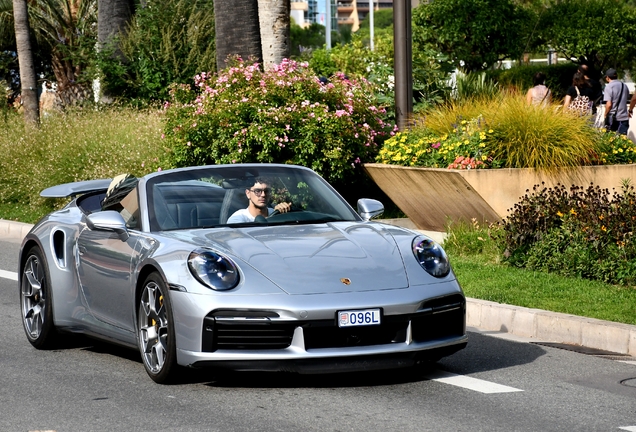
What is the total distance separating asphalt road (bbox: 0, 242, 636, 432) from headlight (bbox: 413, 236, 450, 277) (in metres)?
0.65

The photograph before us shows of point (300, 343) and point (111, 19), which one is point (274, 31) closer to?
point (111, 19)

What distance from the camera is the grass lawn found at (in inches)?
363

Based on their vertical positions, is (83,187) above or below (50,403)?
above

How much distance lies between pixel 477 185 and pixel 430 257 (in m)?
6.04

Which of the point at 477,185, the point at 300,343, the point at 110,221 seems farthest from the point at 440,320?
the point at 477,185

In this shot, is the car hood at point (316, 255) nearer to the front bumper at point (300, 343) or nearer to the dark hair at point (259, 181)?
the front bumper at point (300, 343)

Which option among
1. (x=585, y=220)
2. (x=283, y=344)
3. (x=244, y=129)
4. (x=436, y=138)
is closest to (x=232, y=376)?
(x=283, y=344)

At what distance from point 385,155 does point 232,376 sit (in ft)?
25.5

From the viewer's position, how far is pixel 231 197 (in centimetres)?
801

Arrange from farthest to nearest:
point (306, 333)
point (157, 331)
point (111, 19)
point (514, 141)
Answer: point (111, 19)
point (514, 141)
point (157, 331)
point (306, 333)

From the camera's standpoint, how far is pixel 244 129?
1566 centimetres

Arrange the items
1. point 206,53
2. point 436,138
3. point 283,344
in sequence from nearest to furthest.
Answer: point 283,344 < point 436,138 < point 206,53

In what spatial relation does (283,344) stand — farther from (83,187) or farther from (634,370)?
(83,187)

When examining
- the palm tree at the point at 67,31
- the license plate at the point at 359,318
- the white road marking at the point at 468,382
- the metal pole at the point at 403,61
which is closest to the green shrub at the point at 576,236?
the white road marking at the point at 468,382
